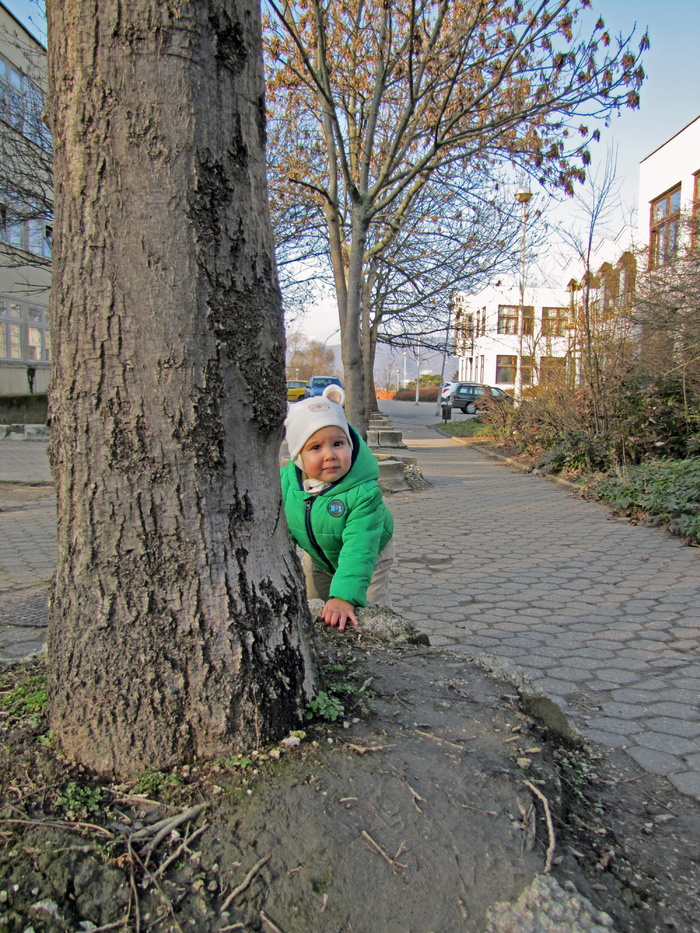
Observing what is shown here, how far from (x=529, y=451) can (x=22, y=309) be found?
2214 cm

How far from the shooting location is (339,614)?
2.80 meters

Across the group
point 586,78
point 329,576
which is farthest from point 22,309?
point 329,576

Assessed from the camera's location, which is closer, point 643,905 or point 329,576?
point 643,905

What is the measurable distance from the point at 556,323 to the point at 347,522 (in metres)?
13.5

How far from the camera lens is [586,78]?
8.12 m

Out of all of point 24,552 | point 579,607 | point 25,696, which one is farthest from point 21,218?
point 25,696

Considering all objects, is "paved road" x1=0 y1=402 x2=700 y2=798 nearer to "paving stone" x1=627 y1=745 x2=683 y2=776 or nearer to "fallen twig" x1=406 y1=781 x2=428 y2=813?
"paving stone" x1=627 y1=745 x2=683 y2=776

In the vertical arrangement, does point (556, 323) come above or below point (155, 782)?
above

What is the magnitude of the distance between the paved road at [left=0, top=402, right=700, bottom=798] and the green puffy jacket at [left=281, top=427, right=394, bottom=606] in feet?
2.89

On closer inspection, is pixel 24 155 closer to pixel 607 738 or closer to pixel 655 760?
pixel 607 738

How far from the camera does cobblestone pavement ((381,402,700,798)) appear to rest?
11.1 feet

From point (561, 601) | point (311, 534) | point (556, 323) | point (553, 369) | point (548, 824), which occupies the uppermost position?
point (556, 323)

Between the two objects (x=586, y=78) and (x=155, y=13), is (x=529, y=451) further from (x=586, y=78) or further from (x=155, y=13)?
(x=155, y=13)

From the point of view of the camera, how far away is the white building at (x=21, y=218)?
50.4 ft
